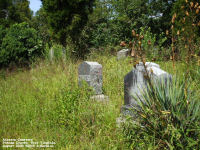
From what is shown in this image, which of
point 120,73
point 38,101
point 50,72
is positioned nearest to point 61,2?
point 50,72

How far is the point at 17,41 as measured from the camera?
7297 mm

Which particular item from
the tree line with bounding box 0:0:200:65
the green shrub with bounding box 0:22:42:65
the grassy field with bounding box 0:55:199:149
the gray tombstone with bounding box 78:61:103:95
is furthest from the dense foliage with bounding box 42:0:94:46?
the gray tombstone with bounding box 78:61:103:95

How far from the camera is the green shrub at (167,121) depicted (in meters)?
1.91

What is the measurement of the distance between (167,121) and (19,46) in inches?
260

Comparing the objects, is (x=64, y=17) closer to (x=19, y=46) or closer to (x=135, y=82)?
(x=19, y=46)

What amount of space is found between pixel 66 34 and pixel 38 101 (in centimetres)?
532

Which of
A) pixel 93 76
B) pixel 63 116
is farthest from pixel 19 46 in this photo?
pixel 63 116

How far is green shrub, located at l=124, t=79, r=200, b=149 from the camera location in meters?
1.91

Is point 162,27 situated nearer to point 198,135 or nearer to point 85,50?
point 85,50

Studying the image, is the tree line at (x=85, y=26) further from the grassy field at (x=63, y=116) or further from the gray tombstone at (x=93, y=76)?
the grassy field at (x=63, y=116)

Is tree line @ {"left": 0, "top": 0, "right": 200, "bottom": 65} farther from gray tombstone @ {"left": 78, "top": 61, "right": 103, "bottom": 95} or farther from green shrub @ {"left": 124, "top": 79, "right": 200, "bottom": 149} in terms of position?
green shrub @ {"left": 124, "top": 79, "right": 200, "bottom": 149}

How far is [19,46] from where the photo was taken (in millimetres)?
7246

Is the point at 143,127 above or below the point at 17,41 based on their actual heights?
below

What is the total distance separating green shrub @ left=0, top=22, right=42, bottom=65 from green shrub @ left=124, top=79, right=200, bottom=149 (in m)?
5.78
